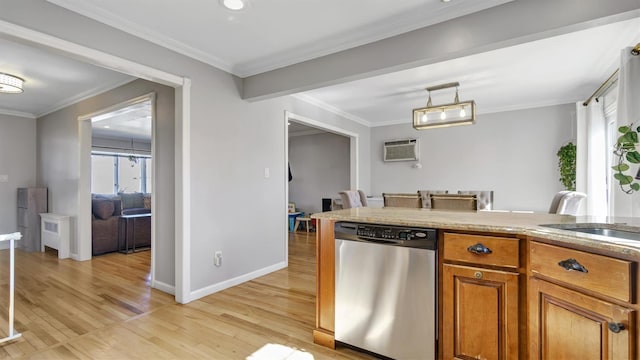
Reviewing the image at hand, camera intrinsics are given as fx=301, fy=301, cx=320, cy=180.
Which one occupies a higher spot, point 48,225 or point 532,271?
point 532,271

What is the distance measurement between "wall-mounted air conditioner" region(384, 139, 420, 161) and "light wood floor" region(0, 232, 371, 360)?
330 cm

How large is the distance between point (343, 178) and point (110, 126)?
17.3 ft

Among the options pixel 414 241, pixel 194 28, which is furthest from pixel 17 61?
pixel 414 241

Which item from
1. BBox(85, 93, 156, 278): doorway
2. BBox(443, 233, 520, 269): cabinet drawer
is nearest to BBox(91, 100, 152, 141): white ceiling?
BBox(85, 93, 156, 278): doorway

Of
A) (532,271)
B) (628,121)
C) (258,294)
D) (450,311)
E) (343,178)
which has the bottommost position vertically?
(258,294)

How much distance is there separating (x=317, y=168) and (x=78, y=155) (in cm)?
461

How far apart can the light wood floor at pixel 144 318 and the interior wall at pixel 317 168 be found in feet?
11.9

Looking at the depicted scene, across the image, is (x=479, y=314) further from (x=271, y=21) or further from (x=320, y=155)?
(x=320, y=155)

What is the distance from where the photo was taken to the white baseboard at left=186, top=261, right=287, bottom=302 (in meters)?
2.91

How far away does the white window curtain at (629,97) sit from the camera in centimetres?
227

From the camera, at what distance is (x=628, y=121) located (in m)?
2.32

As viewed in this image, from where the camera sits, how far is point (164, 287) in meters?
3.11

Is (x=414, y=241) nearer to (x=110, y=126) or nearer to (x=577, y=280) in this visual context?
(x=577, y=280)

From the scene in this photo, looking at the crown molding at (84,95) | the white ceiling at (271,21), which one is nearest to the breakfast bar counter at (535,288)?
the white ceiling at (271,21)
